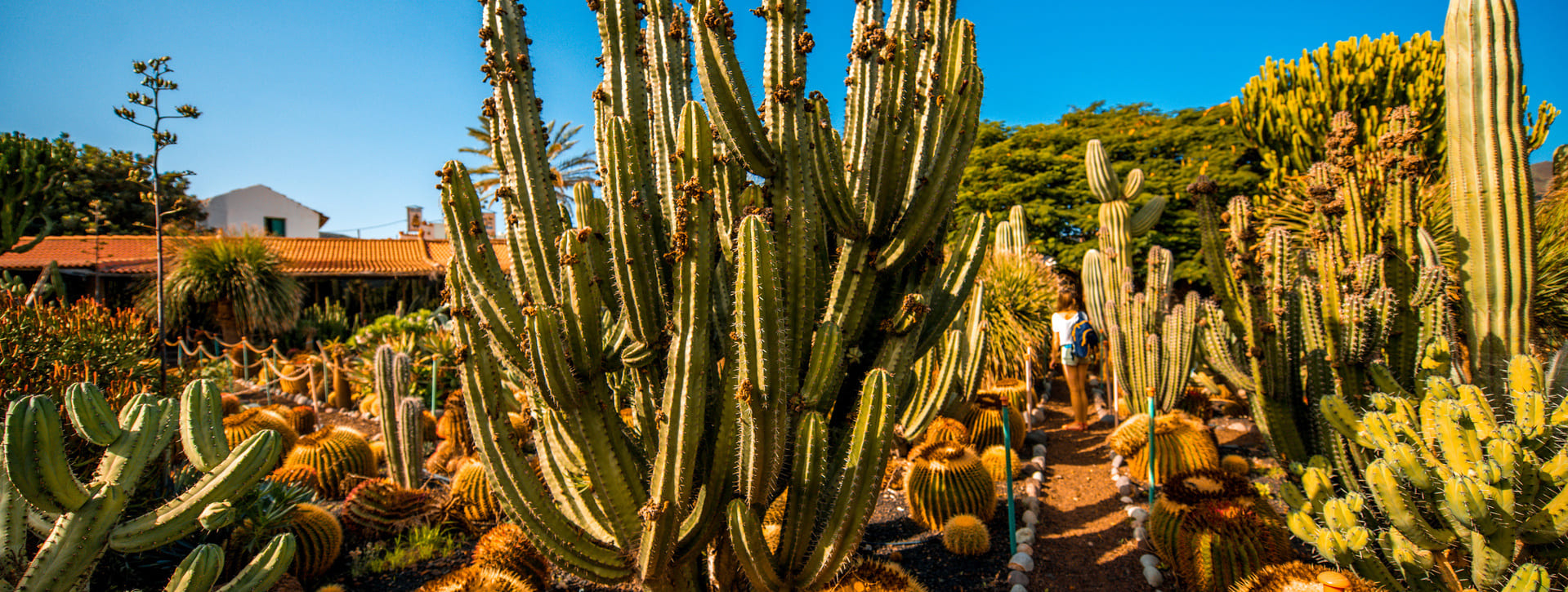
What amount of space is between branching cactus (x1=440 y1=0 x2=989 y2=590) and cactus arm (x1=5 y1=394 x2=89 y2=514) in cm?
101

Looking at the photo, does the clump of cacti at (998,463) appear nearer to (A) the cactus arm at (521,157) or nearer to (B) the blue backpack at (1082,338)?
(B) the blue backpack at (1082,338)

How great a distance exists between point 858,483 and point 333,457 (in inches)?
212

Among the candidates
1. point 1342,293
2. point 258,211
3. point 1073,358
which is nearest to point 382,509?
point 1342,293

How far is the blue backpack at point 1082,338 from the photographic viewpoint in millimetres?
7215

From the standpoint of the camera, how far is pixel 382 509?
465 centimetres

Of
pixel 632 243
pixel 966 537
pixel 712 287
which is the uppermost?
pixel 632 243

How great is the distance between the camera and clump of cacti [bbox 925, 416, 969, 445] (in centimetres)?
596

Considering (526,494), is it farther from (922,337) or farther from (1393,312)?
(1393,312)

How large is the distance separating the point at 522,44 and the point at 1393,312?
15.4 ft

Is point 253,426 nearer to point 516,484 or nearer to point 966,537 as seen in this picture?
point 516,484

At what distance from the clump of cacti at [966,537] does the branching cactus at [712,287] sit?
75.2 inches

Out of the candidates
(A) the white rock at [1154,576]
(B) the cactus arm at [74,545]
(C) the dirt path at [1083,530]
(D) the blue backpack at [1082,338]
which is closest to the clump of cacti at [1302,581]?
(A) the white rock at [1154,576]

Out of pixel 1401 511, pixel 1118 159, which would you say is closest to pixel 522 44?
pixel 1401 511

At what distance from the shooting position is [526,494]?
2264mm
